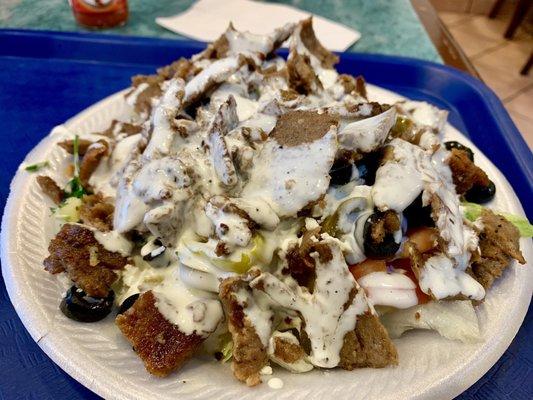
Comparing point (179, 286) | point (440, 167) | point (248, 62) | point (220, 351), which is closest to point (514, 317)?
point (440, 167)

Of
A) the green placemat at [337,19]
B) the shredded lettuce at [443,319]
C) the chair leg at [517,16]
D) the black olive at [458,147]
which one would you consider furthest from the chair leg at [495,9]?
the shredded lettuce at [443,319]

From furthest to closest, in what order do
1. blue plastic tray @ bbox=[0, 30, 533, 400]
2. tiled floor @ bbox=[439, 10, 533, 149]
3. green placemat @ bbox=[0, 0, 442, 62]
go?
tiled floor @ bbox=[439, 10, 533, 149], green placemat @ bbox=[0, 0, 442, 62], blue plastic tray @ bbox=[0, 30, 533, 400]

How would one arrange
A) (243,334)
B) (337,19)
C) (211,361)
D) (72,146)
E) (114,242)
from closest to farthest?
(243,334), (211,361), (114,242), (72,146), (337,19)

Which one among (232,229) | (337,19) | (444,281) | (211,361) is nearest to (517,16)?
(337,19)

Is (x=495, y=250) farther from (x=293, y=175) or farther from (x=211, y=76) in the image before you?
(x=211, y=76)

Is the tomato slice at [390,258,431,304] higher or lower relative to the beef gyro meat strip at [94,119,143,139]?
higher

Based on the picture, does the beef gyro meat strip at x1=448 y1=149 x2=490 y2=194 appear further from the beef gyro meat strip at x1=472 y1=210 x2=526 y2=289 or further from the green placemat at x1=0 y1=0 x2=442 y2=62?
the green placemat at x1=0 y1=0 x2=442 y2=62

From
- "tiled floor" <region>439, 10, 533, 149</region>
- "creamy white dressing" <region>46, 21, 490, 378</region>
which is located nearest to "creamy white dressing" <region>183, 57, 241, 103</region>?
"creamy white dressing" <region>46, 21, 490, 378</region>
